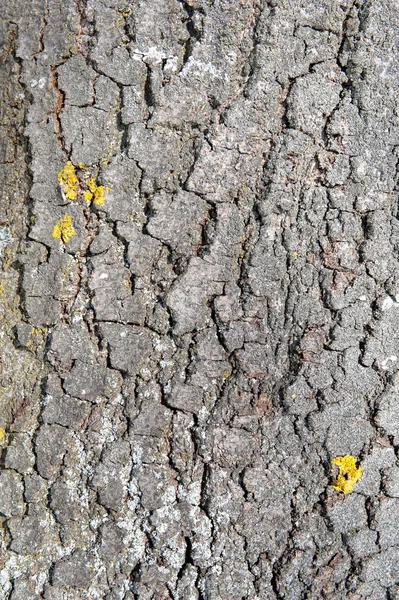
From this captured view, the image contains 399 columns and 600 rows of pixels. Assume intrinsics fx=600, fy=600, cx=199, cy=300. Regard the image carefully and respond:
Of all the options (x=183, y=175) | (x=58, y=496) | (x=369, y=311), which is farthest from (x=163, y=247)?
(x=58, y=496)

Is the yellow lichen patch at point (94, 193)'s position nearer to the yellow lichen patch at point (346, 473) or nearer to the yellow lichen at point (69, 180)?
the yellow lichen at point (69, 180)

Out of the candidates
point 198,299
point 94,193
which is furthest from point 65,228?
point 198,299

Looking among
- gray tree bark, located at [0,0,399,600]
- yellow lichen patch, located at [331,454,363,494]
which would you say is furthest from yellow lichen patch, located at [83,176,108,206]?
yellow lichen patch, located at [331,454,363,494]

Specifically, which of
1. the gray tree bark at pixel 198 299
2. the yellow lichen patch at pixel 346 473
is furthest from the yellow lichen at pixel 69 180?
the yellow lichen patch at pixel 346 473

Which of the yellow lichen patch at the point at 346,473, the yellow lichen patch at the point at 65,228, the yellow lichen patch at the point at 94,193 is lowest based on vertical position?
the yellow lichen patch at the point at 346,473

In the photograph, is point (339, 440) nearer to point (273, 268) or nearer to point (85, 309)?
point (273, 268)

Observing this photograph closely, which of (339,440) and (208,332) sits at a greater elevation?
(208,332)
